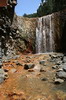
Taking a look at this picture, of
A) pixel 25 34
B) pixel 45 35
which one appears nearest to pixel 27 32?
pixel 25 34

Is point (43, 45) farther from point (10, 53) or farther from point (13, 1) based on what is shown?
point (13, 1)

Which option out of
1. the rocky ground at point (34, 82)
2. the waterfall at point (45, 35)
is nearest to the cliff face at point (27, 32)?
the waterfall at point (45, 35)

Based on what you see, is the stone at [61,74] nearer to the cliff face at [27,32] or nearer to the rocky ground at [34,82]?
the rocky ground at [34,82]

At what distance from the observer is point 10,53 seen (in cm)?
1719

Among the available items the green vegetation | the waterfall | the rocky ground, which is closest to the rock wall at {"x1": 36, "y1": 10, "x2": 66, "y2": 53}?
the waterfall

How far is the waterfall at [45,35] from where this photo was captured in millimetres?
19625

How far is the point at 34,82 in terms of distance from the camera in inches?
412

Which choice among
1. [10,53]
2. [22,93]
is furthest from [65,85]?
[10,53]

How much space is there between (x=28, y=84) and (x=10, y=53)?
7.30m

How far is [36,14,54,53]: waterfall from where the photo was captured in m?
19.6

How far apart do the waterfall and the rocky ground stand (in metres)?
5.51

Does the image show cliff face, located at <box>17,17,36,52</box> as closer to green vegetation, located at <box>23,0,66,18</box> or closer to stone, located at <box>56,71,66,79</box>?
stone, located at <box>56,71,66,79</box>

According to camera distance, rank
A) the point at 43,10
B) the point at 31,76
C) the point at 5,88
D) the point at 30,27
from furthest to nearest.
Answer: the point at 43,10, the point at 30,27, the point at 31,76, the point at 5,88

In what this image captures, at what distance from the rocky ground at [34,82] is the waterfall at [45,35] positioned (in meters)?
5.51
